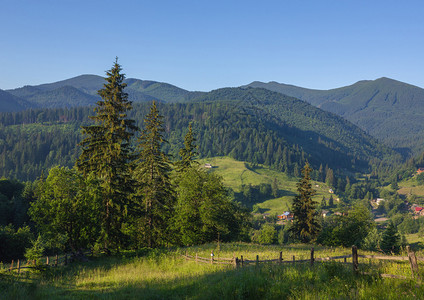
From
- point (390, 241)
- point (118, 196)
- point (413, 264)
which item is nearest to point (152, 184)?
point (118, 196)

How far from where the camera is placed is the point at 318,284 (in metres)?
10.1

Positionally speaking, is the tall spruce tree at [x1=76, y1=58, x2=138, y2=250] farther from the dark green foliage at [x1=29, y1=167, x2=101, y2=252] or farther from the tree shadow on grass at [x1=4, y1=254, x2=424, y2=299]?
the tree shadow on grass at [x1=4, y1=254, x2=424, y2=299]

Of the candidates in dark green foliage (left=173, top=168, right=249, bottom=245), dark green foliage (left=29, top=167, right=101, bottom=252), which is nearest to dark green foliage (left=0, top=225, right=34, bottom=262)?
dark green foliage (left=29, top=167, right=101, bottom=252)

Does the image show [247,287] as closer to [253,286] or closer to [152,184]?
[253,286]

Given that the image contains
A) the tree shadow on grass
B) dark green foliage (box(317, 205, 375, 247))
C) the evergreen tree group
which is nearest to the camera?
the tree shadow on grass

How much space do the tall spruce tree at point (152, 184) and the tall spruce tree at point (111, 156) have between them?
4.40 m

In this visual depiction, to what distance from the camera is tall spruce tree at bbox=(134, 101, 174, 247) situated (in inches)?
1334

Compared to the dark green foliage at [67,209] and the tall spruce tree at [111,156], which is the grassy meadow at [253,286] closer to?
the dark green foliage at [67,209]

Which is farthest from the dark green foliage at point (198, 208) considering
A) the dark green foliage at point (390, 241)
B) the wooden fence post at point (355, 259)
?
the wooden fence post at point (355, 259)

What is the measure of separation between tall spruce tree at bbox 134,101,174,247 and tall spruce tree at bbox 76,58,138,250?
14.4ft

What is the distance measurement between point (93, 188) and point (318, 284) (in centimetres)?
2290

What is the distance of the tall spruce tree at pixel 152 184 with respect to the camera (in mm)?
33875

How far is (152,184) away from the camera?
3400 centimetres

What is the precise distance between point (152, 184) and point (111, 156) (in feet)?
24.3
